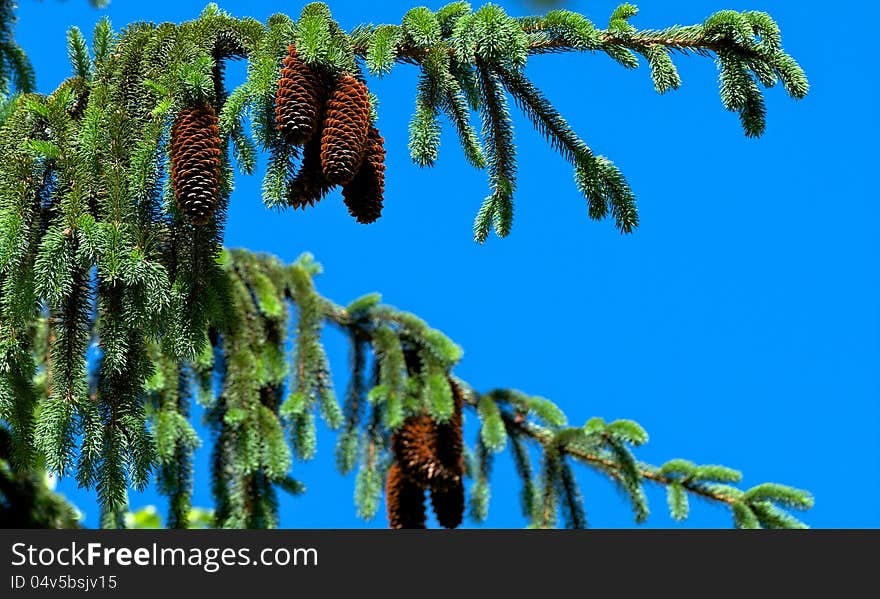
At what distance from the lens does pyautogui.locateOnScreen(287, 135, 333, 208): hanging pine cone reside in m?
2.50

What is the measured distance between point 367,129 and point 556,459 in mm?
3219

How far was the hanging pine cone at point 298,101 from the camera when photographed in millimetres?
2387

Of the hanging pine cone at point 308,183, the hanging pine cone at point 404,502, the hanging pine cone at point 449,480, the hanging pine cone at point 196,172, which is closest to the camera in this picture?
the hanging pine cone at point 196,172

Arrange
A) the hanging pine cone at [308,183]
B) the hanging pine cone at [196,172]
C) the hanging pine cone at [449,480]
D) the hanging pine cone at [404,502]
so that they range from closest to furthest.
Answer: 1. the hanging pine cone at [196,172]
2. the hanging pine cone at [308,183]
3. the hanging pine cone at [449,480]
4. the hanging pine cone at [404,502]

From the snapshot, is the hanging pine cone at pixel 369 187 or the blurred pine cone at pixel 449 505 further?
the blurred pine cone at pixel 449 505

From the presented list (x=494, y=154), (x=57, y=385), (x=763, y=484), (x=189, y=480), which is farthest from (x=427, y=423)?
(x=57, y=385)

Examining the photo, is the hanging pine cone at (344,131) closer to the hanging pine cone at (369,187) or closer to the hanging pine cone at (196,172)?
the hanging pine cone at (369,187)

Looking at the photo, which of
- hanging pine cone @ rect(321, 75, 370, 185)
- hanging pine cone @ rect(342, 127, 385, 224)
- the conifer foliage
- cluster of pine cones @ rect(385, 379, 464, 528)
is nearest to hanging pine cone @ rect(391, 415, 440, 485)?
cluster of pine cones @ rect(385, 379, 464, 528)

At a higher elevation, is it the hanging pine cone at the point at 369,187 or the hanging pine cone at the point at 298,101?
the hanging pine cone at the point at 298,101

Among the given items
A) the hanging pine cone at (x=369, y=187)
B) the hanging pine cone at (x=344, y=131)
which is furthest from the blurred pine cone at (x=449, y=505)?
the hanging pine cone at (x=344, y=131)

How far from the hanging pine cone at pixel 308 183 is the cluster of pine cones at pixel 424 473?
2.36 meters

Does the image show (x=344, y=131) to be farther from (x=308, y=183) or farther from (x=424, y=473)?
(x=424, y=473)

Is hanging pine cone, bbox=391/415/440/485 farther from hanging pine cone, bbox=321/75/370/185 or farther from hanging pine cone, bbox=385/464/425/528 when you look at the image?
hanging pine cone, bbox=321/75/370/185
